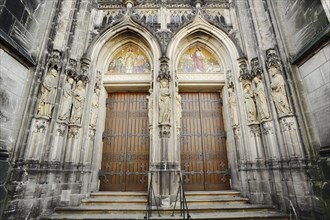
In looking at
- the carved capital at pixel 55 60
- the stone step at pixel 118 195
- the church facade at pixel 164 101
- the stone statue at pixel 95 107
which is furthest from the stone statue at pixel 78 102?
the stone step at pixel 118 195

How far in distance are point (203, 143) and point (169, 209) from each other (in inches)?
94.8

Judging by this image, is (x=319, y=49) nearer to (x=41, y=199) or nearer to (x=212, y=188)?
(x=212, y=188)

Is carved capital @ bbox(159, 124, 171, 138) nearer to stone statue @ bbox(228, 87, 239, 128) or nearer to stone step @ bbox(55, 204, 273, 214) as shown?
stone step @ bbox(55, 204, 273, 214)

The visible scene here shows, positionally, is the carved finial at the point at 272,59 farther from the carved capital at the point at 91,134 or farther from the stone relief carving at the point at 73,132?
the stone relief carving at the point at 73,132

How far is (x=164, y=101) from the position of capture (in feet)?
17.6

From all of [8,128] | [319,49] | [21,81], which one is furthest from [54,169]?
[319,49]

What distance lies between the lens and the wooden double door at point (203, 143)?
18.3 ft

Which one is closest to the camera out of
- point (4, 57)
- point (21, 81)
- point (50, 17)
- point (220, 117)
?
point (4, 57)

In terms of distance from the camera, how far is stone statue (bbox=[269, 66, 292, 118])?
4496 mm

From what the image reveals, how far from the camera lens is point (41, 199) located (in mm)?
4078

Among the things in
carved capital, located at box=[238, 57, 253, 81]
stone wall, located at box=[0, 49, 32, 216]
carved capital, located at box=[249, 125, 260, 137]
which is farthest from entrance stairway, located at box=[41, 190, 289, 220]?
carved capital, located at box=[238, 57, 253, 81]

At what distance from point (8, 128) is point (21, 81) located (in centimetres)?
115

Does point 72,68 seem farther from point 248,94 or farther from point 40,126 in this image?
point 248,94

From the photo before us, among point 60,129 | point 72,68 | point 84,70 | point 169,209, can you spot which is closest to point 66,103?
point 60,129
